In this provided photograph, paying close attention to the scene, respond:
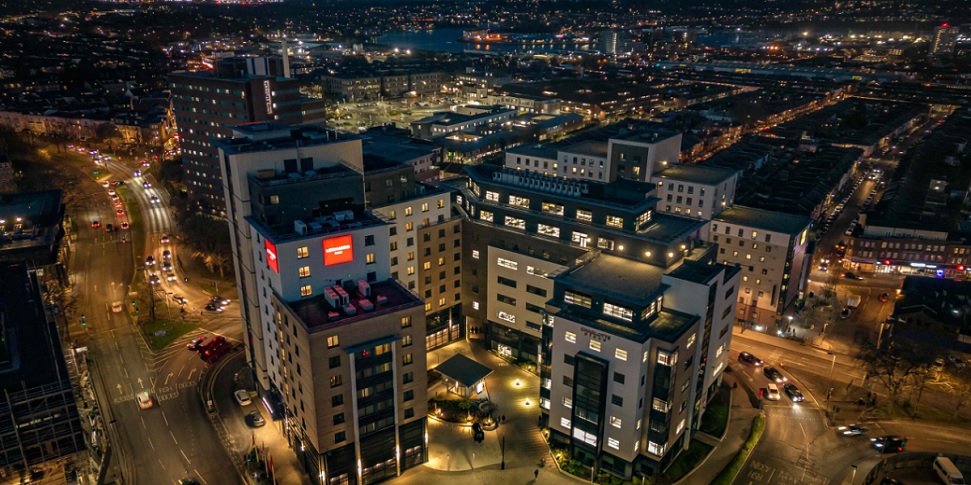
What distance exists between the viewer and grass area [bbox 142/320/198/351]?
7883cm

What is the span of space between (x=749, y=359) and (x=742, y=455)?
1967cm

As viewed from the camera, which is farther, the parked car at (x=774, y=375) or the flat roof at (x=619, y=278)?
the parked car at (x=774, y=375)

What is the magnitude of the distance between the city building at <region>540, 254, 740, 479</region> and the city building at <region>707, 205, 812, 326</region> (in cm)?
2906

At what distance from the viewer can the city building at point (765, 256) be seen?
84.6 meters

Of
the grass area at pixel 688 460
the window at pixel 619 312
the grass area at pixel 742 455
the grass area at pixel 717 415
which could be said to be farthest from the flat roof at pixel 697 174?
the window at pixel 619 312

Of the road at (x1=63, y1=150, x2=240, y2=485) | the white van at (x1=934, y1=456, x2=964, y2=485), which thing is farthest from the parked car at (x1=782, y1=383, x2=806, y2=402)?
the road at (x1=63, y1=150, x2=240, y2=485)

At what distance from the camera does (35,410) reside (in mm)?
49281

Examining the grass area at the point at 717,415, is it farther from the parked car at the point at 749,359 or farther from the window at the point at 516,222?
the window at the point at 516,222

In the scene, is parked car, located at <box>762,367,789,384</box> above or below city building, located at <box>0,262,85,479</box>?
below

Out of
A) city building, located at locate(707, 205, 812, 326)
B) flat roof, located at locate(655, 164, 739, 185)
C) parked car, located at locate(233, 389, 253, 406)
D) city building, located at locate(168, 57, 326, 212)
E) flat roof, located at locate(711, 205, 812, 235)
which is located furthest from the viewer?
city building, located at locate(168, 57, 326, 212)

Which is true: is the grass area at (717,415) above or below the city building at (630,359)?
below

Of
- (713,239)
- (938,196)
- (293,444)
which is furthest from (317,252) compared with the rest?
(938,196)

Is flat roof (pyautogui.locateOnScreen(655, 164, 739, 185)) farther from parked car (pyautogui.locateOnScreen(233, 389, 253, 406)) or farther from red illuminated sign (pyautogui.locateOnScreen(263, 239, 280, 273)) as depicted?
parked car (pyautogui.locateOnScreen(233, 389, 253, 406))

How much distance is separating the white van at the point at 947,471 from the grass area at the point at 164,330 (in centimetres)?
8924
